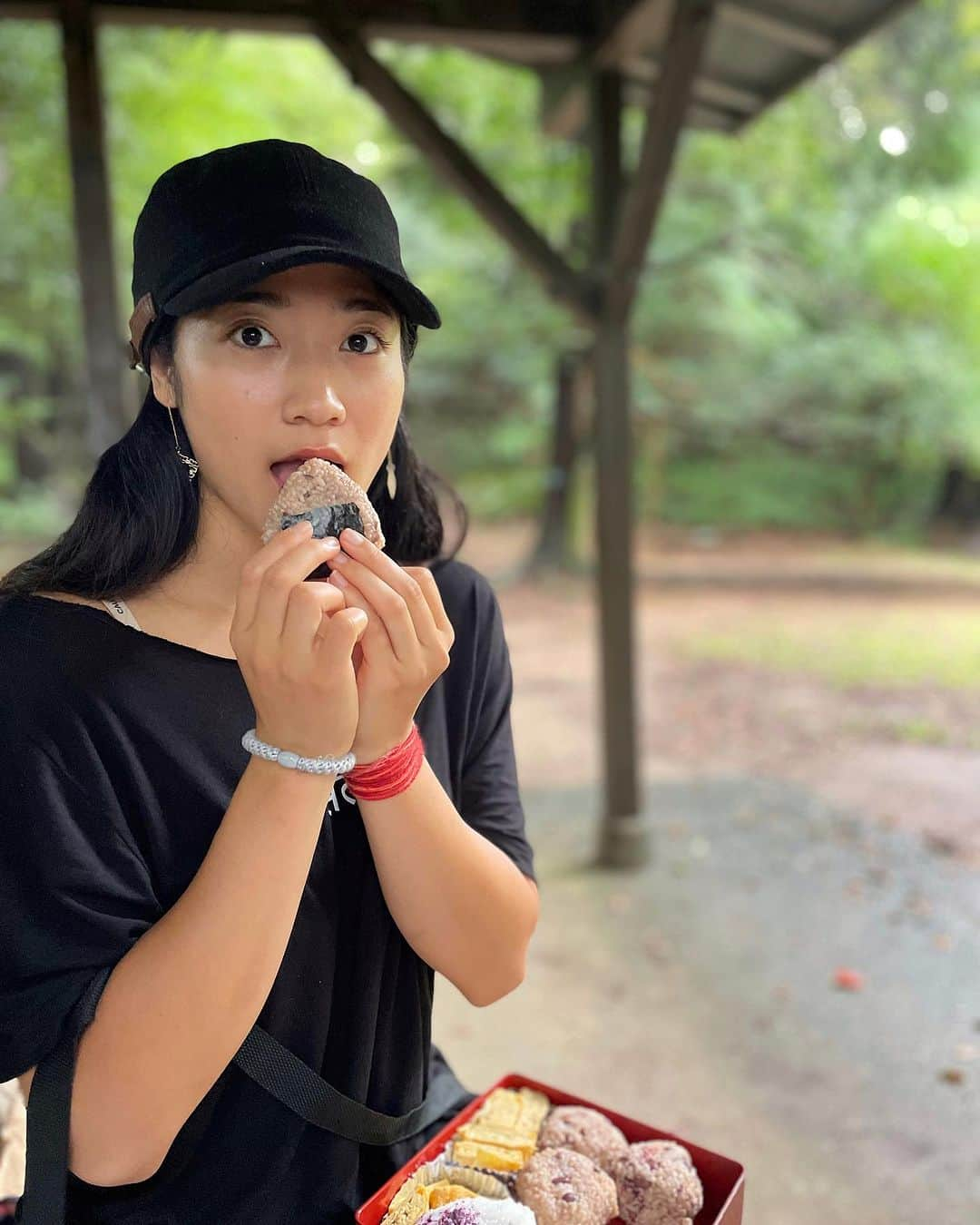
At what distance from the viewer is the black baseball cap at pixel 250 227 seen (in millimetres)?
977

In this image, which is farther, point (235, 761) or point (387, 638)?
point (235, 761)

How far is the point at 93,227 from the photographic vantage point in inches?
124

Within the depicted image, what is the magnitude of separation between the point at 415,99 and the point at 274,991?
319 cm

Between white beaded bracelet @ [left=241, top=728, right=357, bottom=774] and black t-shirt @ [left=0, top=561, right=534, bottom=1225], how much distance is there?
0.17 metres

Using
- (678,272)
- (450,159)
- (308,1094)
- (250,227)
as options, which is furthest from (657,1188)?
(678,272)

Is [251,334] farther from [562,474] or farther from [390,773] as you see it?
[562,474]

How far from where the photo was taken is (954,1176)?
2.73 meters

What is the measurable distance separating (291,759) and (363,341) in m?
0.45

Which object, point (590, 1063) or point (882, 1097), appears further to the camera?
point (590, 1063)

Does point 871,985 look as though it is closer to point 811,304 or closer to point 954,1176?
point 954,1176

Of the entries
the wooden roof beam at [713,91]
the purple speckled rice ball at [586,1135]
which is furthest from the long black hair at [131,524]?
the wooden roof beam at [713,91]

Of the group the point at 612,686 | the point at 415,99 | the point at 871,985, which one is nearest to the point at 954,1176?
the point at 871,985

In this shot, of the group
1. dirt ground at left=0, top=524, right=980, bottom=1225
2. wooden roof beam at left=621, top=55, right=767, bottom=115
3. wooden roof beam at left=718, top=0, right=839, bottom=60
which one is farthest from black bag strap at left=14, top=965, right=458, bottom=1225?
wooden roof beam at left=621, top=55, right=767, bottom=115

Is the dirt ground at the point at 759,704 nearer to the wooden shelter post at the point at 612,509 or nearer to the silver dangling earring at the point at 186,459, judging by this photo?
the wooden shelter post at the point at 612,509
